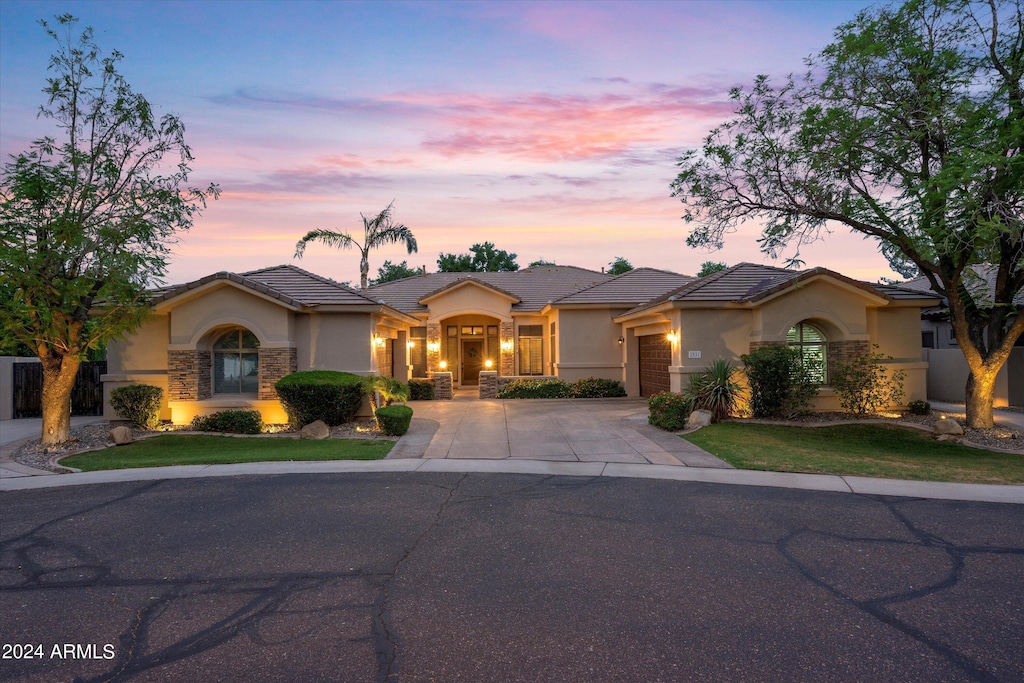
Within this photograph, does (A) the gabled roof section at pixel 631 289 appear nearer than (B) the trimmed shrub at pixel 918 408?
No

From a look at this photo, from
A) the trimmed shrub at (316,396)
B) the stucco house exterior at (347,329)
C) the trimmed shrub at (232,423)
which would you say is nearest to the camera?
the trimmed shrub at (316,396)

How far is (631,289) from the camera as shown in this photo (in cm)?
2498

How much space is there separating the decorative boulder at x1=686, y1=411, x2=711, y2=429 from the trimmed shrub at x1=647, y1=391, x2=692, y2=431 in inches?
5.6

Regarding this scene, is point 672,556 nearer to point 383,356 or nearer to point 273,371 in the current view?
point 273,371

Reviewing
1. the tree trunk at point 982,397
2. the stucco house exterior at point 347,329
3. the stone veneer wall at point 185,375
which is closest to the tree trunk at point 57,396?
the stone veneer wall at point 185,375

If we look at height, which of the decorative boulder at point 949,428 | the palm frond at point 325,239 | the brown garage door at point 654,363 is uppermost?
the palm frond at point 325,239

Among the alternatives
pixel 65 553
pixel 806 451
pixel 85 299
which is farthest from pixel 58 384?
pixel 806 451

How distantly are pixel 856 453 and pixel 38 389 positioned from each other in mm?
23136

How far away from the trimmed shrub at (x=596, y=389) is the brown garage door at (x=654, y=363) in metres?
0.95

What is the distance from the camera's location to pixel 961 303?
46.7 ft

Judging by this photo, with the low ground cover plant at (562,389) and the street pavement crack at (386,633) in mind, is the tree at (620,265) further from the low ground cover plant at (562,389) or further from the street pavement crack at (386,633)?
the street pavement crack at (386,633)

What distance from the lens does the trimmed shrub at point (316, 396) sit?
49.5 ft

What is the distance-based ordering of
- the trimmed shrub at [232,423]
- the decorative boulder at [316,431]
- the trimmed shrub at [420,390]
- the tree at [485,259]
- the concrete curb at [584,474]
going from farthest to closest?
the tree at [485,259], the trimmed shrub at [420,390], the trimmed shrub at [232,423], the decorative boulder at [316,431], the concrete curb at [584,474]

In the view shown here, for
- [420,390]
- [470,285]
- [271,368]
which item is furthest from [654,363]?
[271,368]
